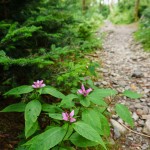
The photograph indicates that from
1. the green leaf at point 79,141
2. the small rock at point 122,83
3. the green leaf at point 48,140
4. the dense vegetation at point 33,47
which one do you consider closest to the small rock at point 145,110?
the small rock at point 122,83

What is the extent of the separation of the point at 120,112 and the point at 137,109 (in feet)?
5.65

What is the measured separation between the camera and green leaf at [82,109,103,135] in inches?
71.1

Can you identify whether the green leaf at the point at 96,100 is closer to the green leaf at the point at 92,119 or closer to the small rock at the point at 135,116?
the green leaf at the point at 92,119

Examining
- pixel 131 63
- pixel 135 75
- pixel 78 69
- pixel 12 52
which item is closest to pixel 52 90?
pixel 78 69

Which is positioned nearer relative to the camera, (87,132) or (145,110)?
(87,132)

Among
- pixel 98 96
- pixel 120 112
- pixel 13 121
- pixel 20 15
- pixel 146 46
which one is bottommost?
pixel 146 46

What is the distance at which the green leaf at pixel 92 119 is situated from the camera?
5.93 feet

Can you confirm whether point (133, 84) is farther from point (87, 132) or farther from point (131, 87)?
point (87, 132)

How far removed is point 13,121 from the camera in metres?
2.56

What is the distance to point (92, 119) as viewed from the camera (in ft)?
A: 6.06

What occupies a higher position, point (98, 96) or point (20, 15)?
point (20, 15)

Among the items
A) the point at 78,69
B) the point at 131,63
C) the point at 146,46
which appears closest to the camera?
the point at 78,69

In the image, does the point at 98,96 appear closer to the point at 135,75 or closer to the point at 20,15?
the point at 20,15

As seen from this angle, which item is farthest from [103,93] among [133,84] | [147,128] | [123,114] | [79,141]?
[133,84]
